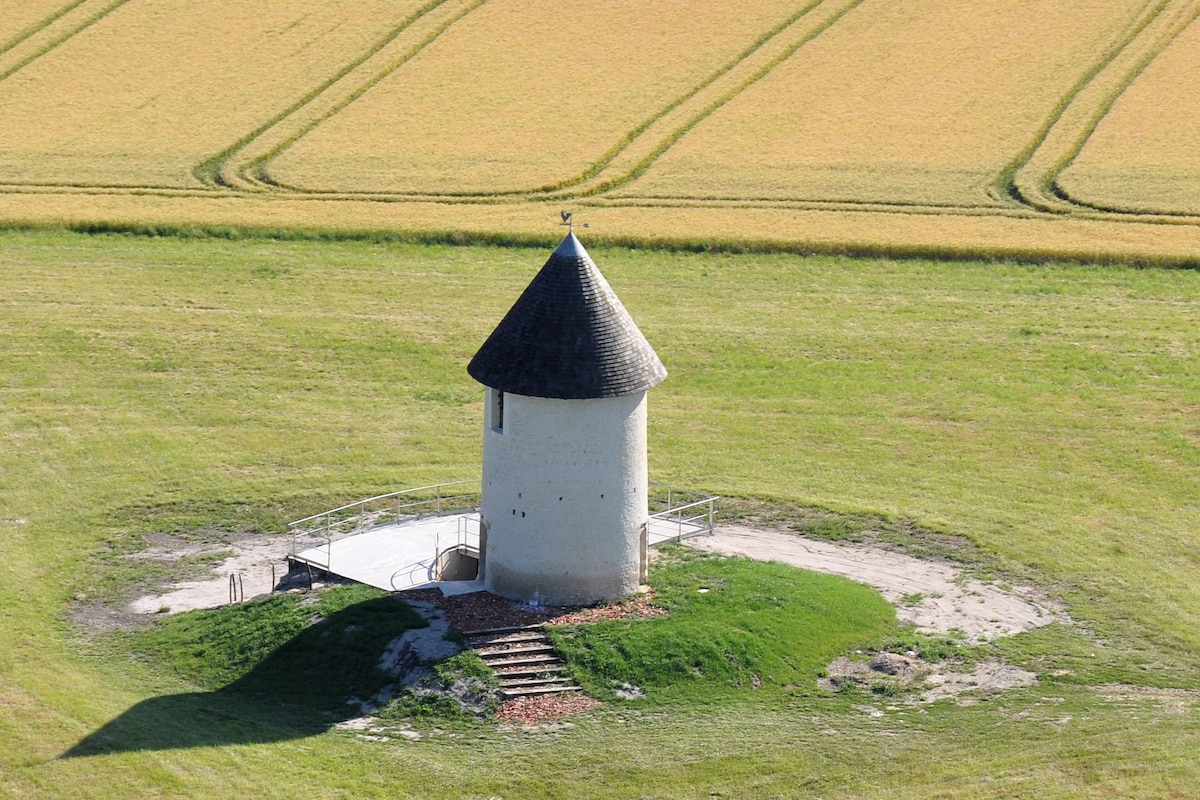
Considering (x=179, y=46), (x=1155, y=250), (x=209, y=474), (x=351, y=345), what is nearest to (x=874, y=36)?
(x=1155, y=250)

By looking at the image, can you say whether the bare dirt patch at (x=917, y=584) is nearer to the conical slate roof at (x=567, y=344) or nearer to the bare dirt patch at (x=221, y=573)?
the conical slate roof at (x=567, y=344)

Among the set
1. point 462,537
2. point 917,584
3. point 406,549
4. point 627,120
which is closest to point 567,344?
point 462,537

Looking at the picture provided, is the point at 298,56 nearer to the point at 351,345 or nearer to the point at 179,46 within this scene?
the point at 179,46

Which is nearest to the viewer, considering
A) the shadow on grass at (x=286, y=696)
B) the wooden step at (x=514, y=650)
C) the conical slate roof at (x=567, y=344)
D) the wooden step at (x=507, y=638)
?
the shadow on grass at (x=286, y=696)

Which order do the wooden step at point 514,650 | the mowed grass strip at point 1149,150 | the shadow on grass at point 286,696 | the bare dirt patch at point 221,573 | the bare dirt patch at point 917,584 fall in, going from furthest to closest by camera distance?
the mowed grass strip at point 1149,150 < the bare dirt patch at point 221,573 < the bare dirt patch at point 917,584 < the wooden step at point 514,650 < the shadow on grass at point 286,696

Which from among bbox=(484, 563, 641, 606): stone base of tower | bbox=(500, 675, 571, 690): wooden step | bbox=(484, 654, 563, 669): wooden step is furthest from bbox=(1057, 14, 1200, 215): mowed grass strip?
bbox=(500, 675, 571, 690): wooden step

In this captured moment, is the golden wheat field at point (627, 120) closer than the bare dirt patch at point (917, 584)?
No

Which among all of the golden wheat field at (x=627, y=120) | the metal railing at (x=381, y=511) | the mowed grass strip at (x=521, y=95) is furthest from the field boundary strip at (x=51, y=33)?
the metal railing at (x=381, y=511)
